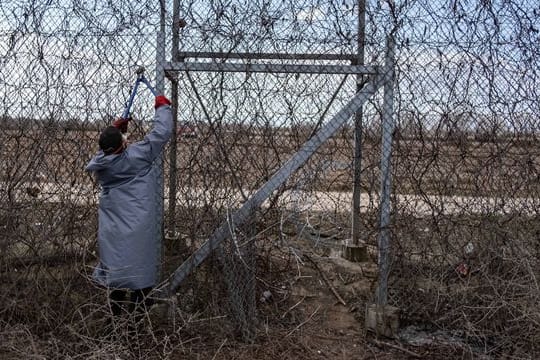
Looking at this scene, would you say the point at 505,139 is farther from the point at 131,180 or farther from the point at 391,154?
the point at 131,180

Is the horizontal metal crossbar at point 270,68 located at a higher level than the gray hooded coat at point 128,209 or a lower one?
higher

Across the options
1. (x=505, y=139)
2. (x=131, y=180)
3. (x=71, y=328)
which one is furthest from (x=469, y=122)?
(x=71, y=328)

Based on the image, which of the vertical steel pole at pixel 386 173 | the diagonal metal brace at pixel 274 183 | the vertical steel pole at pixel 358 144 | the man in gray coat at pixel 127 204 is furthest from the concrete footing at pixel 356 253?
the man in gray coat at pixel 127 204

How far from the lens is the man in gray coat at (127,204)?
10.7 feet

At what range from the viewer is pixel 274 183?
139 inches

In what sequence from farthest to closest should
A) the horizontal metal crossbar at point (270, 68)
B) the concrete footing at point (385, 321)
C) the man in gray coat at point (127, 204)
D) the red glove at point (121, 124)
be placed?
the concrete footing at point (385, 321)
the horizontal metal crossbar at point (270, 68)
the red glove at point (121, 124)
the man in gray coat at point (127, 204)

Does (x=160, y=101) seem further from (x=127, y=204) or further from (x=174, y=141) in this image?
(x=127, y=204)

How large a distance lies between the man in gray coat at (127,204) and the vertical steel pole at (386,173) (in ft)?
4.63

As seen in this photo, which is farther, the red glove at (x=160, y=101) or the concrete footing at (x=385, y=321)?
the concrete footing at (x=385, y=321)

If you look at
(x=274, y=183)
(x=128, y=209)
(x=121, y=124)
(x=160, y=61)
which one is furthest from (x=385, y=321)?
(x=160, y=61)

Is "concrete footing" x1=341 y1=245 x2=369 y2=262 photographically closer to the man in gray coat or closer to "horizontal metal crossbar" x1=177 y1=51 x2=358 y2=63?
"horizontal metal crossbar" x1=177 y1=51 x2=358 y2=63

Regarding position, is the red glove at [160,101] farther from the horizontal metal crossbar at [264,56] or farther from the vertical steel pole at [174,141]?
the horizontal metal crossbar at [264,56]

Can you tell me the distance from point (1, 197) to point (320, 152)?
87.8 inches

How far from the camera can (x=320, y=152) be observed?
387 cm
